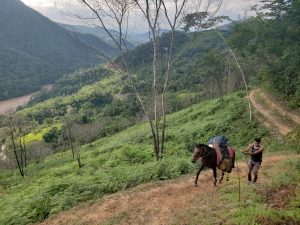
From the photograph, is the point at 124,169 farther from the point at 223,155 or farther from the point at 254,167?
the point at 254,167

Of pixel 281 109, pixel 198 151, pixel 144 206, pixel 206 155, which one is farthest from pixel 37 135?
pixel 198 151

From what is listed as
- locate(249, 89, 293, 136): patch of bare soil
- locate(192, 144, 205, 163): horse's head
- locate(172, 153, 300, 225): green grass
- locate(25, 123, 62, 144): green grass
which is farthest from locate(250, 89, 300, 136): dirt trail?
locate(25, 123, 62, 144): green grass

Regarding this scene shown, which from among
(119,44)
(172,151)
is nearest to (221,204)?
(119,44)

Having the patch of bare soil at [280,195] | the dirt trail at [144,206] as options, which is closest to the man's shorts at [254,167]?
the dirt trail at [144,206]

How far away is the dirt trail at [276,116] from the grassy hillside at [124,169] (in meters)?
1.05

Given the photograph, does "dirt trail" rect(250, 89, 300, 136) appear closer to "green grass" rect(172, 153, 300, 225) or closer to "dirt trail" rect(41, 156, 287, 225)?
"green grass" rect(172, 153, 300, 225)

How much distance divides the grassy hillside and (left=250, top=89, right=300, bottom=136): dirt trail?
3.44ft

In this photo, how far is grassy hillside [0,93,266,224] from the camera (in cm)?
1404

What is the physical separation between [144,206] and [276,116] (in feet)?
58.8

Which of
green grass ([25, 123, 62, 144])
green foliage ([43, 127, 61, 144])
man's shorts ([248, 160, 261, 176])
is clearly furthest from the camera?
green grass ([25, 123, 62, 144])

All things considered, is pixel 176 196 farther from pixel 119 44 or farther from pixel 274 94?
pixel 274 94

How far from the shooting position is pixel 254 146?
12.7 metres

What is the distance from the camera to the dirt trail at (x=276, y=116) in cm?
2452

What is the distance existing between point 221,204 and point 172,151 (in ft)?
49.6
